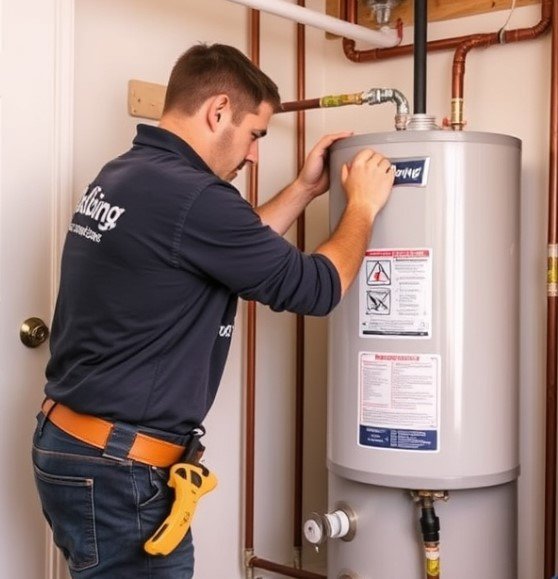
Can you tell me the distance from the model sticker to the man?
270 mm

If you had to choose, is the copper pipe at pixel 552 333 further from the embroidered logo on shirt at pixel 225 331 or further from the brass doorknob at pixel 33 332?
the brass doorknob at pixel 33 332

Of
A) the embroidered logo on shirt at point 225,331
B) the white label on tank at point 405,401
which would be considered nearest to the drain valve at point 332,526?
the white label on tank at point 405,401

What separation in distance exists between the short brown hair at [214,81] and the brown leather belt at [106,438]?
1.76 feet

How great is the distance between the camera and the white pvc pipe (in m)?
1.87

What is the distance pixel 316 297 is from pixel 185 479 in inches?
14.0

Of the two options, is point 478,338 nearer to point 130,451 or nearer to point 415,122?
point 415,122

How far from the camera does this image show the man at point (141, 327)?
138 cm

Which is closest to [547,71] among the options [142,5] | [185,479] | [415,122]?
[415,122]

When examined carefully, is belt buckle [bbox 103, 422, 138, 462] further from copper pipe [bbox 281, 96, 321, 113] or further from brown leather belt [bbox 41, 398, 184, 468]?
copper pipe [bbox 281, 96, 321, 113]

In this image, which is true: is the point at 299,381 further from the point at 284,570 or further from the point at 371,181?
the point at 371,181

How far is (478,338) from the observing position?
66.1 inches

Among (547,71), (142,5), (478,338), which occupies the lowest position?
(478,338)

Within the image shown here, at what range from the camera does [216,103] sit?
1.53 metres

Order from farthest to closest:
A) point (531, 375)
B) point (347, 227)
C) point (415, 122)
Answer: point (531, 375) → point (415, 122) → point (347, 227)
